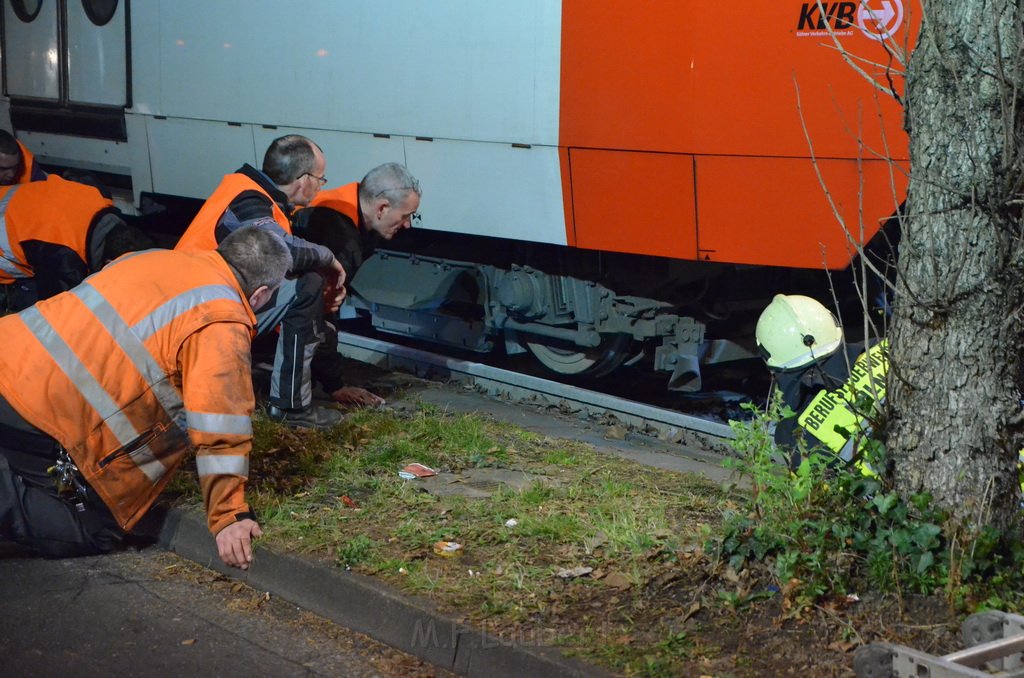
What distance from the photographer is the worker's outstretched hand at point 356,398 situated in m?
6.67

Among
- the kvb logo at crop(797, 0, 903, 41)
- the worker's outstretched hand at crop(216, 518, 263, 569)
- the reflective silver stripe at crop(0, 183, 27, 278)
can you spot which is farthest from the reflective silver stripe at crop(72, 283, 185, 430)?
the kvb logo at crop(797, 0, 903, 41)

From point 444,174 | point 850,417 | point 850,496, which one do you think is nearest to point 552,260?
point 444,174

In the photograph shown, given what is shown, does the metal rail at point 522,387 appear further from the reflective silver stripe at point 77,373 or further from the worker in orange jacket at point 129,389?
the reflective silver stripe at point 77,373

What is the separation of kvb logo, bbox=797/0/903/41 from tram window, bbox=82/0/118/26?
20.2ft

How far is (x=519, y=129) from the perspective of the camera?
6.86 metres

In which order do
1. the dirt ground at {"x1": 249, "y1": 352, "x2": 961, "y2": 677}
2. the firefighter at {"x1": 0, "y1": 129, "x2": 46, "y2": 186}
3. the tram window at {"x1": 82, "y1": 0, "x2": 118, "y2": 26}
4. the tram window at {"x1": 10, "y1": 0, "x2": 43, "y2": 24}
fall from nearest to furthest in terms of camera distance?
the dirt ground at {"x1": 249, "y1": 352, "x2": 961, "y2": 677} → the firefighter at {"x1": 0, "y1": 129, "x2": 46, "y2": 186} → the tram window at {"x1": 82, "y1": 0, "x2": 118, "y2": 26} → the tram window at {"x1": 10, "y1": 0, "x2": 43, "y2": 24}

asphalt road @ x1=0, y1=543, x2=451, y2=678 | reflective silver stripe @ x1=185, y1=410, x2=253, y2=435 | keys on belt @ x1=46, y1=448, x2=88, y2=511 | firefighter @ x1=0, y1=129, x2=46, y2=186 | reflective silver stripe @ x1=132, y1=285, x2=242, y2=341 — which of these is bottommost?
asphalt road @ x1=0, y1=543, x2=451, y2=678

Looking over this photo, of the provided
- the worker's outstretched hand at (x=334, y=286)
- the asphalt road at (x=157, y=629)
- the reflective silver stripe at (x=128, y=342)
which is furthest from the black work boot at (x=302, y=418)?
the reflective silver stripe at (x=128, y=342)

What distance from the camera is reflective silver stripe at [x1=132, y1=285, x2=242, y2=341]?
→ 4125 mm

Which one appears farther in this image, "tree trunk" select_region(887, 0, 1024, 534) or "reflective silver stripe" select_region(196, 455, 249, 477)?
"reflective silver stripe" select_region(196, 455, 249, 477)

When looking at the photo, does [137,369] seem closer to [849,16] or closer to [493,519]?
[493,519]

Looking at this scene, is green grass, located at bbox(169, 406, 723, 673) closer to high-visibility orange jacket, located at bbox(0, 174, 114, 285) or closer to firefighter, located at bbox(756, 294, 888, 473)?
firefighter, located at bbox(756, 294, 888, 473)

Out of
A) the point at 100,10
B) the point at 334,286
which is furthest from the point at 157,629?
the point at 100,10

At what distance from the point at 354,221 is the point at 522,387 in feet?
4.86
